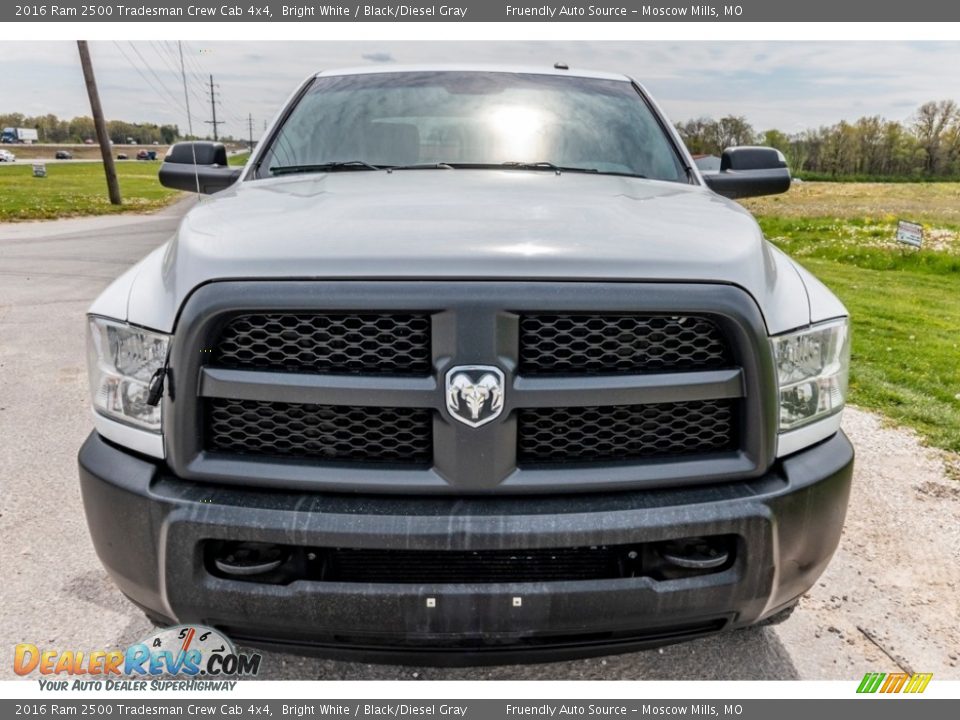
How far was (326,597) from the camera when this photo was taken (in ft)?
5.99

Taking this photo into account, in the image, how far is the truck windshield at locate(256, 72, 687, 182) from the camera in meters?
3.08

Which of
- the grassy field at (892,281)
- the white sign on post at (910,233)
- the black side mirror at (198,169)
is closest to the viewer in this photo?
the black side mirror at (198,169)

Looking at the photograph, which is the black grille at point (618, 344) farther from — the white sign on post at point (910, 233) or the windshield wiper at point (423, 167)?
the white sign on post at point (910, 233)

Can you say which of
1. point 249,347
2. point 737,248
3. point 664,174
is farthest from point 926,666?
point 249,347

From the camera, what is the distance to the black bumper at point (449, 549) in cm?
180

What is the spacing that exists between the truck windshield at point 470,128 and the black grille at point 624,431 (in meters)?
1.38

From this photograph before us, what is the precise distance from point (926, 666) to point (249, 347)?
8.02 ft

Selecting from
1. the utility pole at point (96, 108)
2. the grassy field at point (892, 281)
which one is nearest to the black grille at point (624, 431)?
the grassy field at point (892, 281)

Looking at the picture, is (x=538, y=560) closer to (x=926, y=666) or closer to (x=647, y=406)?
(x=647, y=406)

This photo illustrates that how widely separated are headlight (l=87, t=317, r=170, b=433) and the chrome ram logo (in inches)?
29.2

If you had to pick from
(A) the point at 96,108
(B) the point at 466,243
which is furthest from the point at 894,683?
(A) the point at 96,108

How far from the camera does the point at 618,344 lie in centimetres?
188

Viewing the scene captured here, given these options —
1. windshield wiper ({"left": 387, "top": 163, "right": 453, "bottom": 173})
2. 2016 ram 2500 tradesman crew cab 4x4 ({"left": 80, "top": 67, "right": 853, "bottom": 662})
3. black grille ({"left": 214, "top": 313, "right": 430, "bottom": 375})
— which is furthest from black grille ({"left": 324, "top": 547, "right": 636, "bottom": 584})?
windshield wiper ({"left": 387, "top": 163, "right": 453, "bottom": 173})

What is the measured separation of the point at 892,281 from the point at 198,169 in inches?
475
